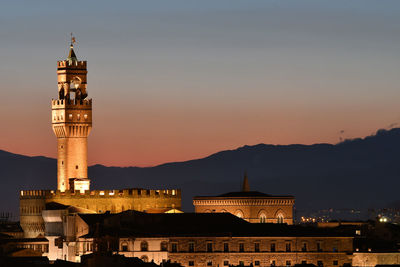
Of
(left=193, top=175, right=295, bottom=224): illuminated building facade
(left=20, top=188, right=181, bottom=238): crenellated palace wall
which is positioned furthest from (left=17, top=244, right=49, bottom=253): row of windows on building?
(left=193, top=175, right=295, bottom=224): illuminated building facade

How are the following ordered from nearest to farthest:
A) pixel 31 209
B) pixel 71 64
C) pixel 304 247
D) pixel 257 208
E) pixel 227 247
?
pixel 227 247
pixel 304 247
pixel 31 209
pixel 257 208
pixel 71 64

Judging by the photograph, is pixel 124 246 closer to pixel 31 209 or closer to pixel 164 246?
pixel 164 246

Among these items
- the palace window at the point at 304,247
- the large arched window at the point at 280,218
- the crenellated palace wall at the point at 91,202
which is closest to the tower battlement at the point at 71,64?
the crenellated palace wall at the point at 91,202

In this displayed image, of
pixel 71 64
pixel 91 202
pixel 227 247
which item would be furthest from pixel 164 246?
pixel 71 64

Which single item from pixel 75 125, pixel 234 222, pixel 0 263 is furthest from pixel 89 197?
pixel 0 263

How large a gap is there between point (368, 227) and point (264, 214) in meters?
22.6

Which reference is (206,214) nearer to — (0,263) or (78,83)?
(78,83)

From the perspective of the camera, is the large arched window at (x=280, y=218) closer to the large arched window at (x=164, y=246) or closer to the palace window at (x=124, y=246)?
the large arched window at (x=164, y=246)

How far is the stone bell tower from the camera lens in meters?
164

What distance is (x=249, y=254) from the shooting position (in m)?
141

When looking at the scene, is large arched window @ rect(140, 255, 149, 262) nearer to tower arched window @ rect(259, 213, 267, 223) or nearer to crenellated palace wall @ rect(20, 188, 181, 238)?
crenellated palace wall @ rect(20, 188, 181, 238)

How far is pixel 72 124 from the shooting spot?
166m

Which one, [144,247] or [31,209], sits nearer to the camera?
[144,247]

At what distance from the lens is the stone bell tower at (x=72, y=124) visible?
164250mm
